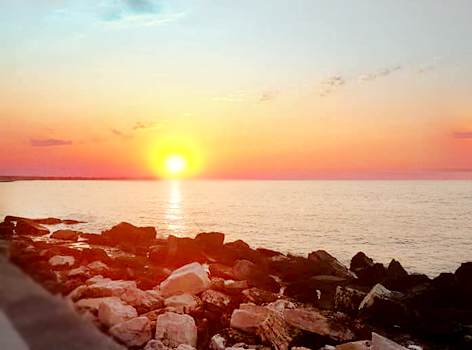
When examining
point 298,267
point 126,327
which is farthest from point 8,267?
point 298,267

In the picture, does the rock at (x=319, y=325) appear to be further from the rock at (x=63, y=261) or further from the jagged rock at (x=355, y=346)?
the rock at (x=63, y=261)

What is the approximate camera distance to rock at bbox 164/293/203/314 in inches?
546

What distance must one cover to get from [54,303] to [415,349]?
14.7 metres

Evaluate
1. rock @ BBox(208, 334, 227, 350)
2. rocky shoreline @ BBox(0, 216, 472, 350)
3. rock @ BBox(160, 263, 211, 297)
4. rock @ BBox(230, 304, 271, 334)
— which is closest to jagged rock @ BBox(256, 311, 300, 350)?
rocky shoreline @ BBox(0, 216, 472, 350)

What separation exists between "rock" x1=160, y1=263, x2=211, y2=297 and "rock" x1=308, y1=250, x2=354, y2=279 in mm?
8920

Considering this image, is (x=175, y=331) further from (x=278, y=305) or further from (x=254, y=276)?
(x=254, y=276)

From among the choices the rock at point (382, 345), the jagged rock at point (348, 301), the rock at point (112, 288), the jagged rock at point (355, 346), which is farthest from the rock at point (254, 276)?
the rock at point (382, 345)

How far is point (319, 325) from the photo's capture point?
13422 mm

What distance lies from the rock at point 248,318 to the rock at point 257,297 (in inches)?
136

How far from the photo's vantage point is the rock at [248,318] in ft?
41.7

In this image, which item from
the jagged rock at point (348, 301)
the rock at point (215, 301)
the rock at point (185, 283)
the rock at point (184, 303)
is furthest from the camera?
the jagged rock at point (348, 301)

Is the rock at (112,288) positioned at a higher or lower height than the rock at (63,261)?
higher

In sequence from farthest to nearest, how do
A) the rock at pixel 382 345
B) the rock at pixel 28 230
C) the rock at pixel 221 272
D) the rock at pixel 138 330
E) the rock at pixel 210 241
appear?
the rock at pixel 28 230 < the rock at pixel 210 241 < the rock at pixel 221 272 < the rock at pixel 138 330 < the rock at pixel 382 345

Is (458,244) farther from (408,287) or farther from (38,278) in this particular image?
(38,278)
